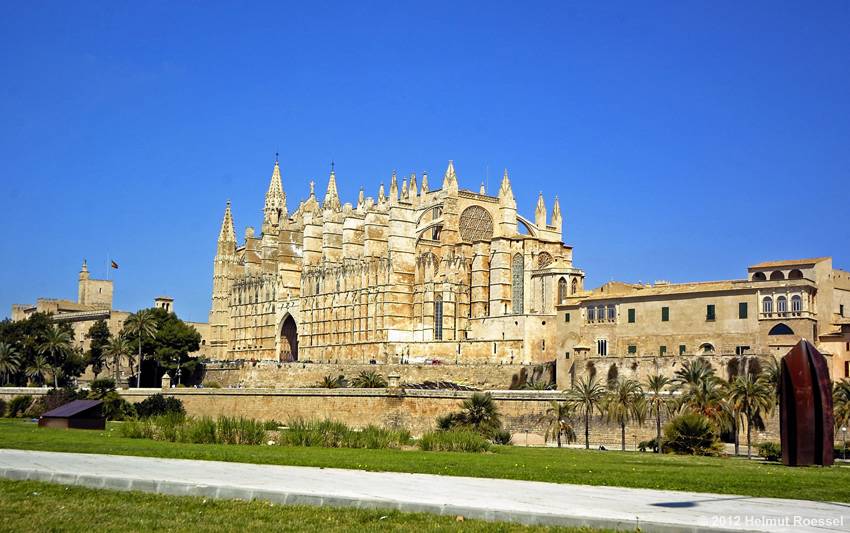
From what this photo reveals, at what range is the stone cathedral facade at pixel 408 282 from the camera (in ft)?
219

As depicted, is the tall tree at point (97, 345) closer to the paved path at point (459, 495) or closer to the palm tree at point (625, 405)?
the palm tree at point (625, 405)

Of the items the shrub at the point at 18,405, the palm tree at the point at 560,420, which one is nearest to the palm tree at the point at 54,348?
the shrub at the point at 18,405

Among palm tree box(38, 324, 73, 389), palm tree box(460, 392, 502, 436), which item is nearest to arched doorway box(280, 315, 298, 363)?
palm tree box(38, 324, 73, 389)

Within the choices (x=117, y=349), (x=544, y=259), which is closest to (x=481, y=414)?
(x=544, y=259)

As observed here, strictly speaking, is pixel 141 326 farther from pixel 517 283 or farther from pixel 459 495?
pixel 459 495

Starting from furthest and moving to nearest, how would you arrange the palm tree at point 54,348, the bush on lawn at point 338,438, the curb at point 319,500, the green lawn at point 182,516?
the palm tree at point 54,348 → the bush on lawn at point 338,438 → the green lawn at point 182,516 → the curb at point 319,500

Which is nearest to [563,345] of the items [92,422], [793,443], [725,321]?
[725,321]

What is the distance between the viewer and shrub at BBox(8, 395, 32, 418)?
61.0 metres

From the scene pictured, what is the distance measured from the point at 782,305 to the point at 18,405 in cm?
4322

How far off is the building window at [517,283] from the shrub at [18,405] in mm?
30348

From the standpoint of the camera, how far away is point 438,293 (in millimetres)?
72562

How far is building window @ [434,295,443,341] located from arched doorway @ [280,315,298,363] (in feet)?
65.8

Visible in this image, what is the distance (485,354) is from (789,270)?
908 inches

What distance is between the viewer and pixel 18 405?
61656mm
